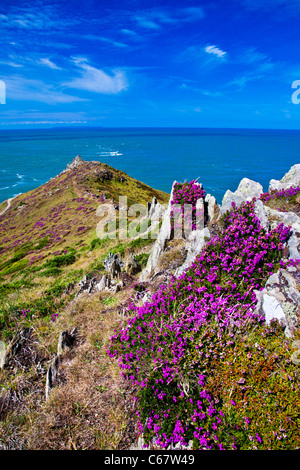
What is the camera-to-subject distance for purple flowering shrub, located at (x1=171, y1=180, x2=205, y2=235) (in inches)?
493

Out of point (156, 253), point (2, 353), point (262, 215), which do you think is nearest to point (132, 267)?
point (156, 253)

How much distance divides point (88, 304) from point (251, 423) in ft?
23.3

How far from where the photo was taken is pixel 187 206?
13406mm

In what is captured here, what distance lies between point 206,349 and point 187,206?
897 cm

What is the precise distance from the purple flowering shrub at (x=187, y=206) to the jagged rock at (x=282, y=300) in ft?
19.9

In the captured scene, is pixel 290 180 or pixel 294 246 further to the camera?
pixel 290 180

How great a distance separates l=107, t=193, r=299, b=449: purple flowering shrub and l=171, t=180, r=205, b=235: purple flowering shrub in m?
4.16

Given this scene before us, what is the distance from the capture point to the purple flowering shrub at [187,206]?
1252 cm

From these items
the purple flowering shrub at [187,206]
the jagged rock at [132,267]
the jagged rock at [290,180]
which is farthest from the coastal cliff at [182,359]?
the jagged rock at [290,180]

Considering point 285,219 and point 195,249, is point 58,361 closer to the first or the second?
point 195,249

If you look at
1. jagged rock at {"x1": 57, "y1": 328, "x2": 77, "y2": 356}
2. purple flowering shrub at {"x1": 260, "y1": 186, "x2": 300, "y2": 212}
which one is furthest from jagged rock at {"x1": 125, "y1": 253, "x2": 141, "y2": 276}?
purple flowering shrub at {"x1": 260, "y1": 186, "x2": 300, "y2": 212}

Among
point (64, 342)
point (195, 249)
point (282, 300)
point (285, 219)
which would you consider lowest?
point (64, 342)

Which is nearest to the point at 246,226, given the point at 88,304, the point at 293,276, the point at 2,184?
the point at 293,276

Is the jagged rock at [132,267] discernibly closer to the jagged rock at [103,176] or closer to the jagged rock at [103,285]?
the jagged rock at [103,285]
